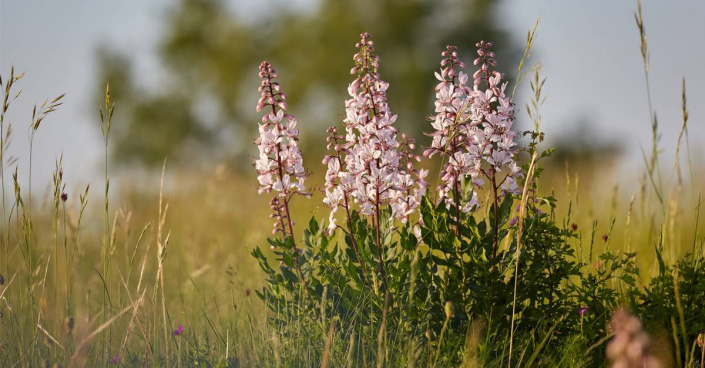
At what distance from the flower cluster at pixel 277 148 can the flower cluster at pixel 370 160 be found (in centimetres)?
15

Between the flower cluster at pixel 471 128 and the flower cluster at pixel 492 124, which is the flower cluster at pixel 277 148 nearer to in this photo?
the flower cluster at pixel 471 128

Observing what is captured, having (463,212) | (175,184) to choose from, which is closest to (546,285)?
(463,212)

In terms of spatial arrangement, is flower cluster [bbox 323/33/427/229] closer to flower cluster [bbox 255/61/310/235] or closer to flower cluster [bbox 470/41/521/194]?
flower cluster [bbox 255/61/310/235]

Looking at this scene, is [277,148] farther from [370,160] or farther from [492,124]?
[492,124]

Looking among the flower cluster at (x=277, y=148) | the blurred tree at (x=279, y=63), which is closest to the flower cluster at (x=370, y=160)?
the flower cluster at (x=277, y=148)

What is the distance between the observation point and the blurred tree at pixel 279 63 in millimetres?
22031

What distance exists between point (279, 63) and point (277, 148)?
21919 mm

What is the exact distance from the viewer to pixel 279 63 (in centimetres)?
2466

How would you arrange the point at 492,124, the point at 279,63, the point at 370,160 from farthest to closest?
the point at 279,63 < the point at 492,124 < the point at 370,160

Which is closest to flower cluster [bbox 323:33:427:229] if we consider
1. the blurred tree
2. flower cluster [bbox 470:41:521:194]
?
flower cluster [bbox 470:41:521:194]

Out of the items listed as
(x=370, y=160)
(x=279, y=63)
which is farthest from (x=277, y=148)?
(x=279, y=63)

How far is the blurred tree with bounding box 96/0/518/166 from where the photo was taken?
2203cm

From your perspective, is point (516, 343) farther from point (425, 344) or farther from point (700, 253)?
point (700, 253)

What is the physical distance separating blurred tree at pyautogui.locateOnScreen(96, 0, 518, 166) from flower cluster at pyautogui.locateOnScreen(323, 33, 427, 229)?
17377 millimetres
